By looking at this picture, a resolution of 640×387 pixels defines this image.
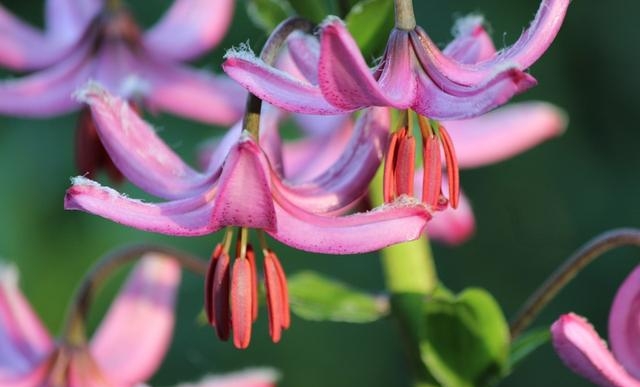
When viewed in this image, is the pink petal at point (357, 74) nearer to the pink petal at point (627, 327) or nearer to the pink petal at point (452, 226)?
the pink petal at point (627, 327)

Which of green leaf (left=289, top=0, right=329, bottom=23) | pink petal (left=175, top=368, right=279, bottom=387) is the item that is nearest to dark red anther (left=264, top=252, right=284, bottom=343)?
green leaf (left=289, top=0, right=329, bottom=23)

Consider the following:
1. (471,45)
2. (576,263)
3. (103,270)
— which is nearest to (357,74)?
(471,45)

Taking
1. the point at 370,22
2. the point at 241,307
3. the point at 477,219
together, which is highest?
the point at 370,22

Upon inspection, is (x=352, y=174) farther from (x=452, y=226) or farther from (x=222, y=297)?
(x=452, y=226)

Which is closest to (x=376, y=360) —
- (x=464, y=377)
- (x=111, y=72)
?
(x=111, y=72)

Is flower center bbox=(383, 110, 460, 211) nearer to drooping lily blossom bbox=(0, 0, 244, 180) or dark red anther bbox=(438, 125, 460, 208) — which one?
dark red anther bbox=(438, 125, 460, 208)
